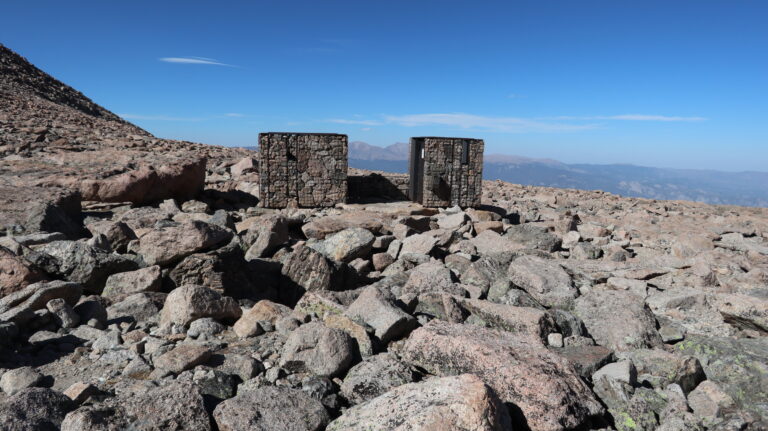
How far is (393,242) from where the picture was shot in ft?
29.7

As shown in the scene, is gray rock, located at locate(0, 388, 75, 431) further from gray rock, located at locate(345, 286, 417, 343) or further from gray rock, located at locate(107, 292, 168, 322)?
gray rock, located at locate(345, 286, 417, 343)

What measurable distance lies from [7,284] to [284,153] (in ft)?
27.6

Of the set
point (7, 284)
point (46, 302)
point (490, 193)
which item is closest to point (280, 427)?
point (46, 302)

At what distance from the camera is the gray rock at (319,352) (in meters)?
4.12

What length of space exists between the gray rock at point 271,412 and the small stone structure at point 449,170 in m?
11.0

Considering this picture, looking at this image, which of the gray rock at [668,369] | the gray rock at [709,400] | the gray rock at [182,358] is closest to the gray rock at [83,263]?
the gray rock at [182,358]

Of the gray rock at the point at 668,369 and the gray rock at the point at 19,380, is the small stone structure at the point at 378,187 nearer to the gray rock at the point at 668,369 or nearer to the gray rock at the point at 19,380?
the gray rock at the point at 668,369

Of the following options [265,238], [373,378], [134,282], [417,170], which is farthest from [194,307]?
[417,170]

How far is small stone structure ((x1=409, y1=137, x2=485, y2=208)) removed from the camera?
1410 cm

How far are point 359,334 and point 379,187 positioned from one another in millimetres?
11173

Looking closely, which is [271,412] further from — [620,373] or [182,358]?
[620,373]

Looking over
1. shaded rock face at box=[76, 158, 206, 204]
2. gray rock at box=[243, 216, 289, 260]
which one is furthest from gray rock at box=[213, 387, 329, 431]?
shaded rock face at box=[76, 158, 206, 204]

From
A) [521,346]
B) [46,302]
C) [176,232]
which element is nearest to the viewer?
[521,346]

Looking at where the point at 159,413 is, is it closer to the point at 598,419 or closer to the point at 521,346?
the point at 521,346
